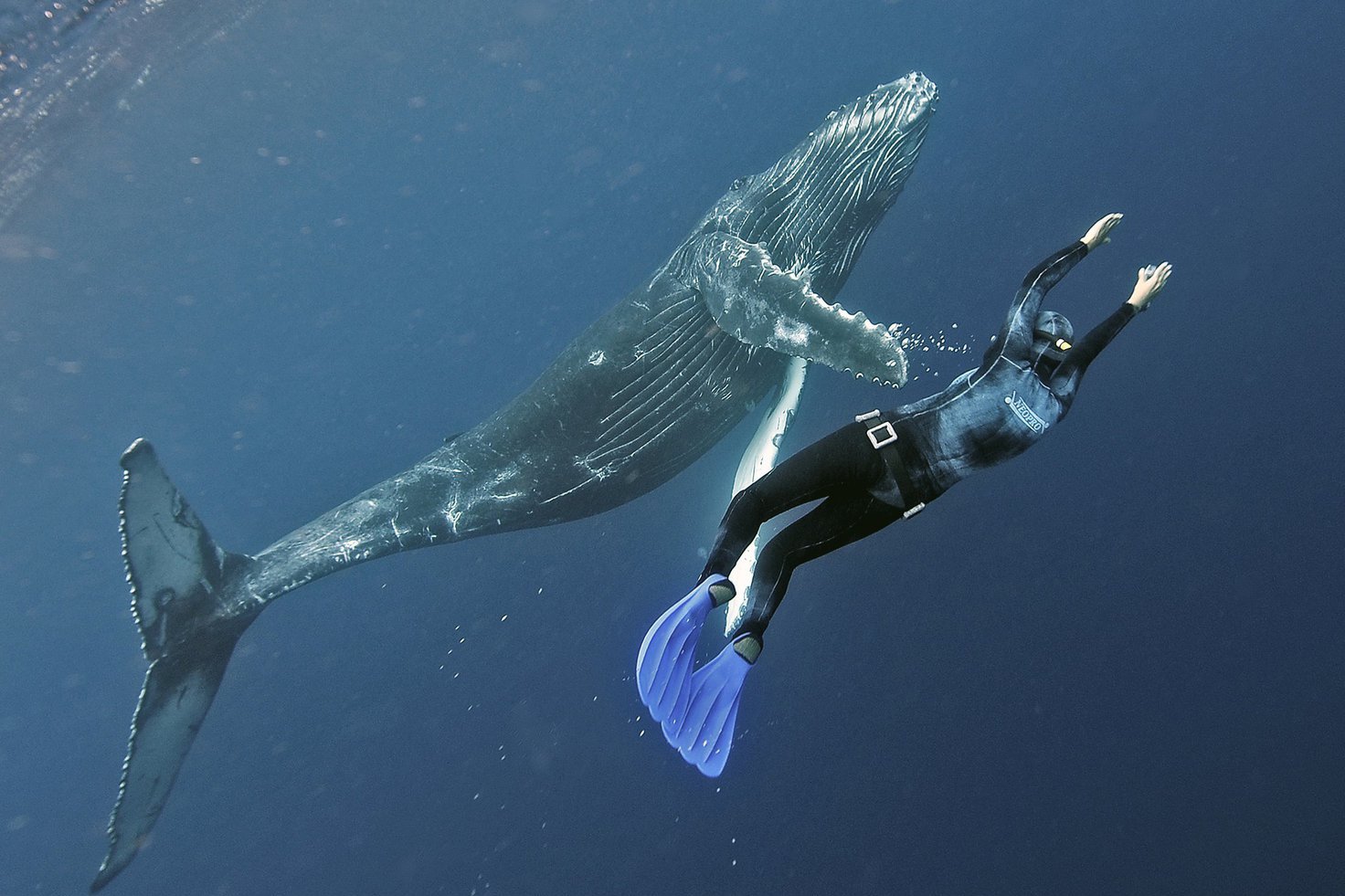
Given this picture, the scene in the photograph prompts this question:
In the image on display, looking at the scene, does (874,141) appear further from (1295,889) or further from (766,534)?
(1295,889)

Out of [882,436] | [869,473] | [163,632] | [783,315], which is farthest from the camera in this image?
[163,632]

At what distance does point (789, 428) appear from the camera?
9.59m

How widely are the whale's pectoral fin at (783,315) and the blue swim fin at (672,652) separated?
8.16ft

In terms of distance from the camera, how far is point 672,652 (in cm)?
460

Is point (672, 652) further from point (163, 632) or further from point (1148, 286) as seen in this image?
point (163, 632)

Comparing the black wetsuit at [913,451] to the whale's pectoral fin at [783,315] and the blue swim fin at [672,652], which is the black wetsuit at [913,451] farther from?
the whale's pectoral fin at [783,315]

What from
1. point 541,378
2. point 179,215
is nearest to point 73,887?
point 179,215

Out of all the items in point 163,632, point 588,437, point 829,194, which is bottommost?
point 588,437

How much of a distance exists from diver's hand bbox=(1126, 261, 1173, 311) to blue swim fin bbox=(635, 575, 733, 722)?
3556 mm

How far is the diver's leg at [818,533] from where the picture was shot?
5223mm

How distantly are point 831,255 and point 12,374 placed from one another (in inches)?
1605

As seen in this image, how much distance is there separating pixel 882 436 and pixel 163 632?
8.00 m

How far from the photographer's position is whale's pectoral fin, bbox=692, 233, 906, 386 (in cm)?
611

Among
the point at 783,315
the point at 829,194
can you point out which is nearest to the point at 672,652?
the point at 783,315
